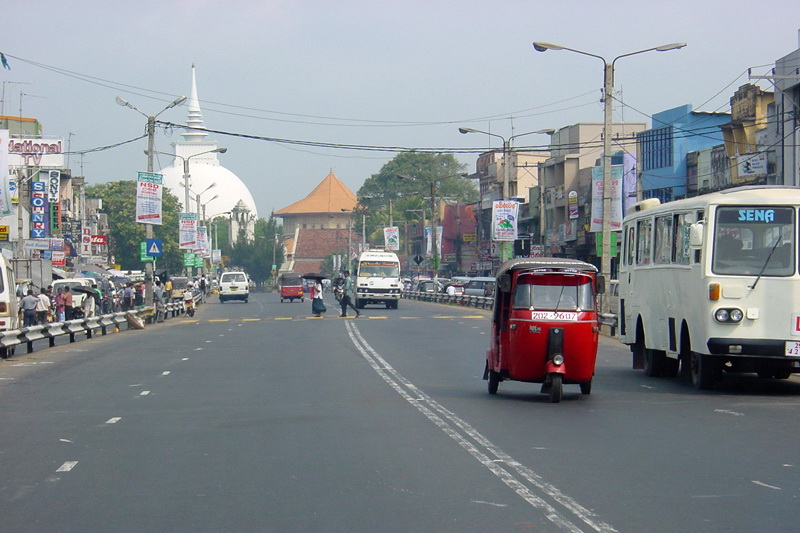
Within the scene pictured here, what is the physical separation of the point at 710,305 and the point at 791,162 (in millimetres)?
27249

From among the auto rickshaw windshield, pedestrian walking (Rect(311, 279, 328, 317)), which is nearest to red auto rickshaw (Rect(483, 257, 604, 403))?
the auto rickshaw windshield

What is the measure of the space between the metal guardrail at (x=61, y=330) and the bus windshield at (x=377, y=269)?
1558 centimetres

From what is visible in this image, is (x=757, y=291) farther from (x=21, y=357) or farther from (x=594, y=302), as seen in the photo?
(x=21, y=357)

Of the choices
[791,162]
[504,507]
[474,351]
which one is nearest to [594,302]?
[504,507]

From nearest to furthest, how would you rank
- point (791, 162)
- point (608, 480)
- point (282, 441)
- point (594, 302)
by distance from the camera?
point (608, 480) → point (282, 441) → point (594, 302) → point (791, 162)

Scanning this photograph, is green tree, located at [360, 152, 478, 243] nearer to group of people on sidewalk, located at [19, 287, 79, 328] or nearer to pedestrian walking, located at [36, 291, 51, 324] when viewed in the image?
group of people on sidewalk, located at [19, 287, 79, 328]

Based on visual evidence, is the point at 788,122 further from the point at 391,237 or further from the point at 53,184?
the point at 53,184

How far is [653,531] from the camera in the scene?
23.7 feet

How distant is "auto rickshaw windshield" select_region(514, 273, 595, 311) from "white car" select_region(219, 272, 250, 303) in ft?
200

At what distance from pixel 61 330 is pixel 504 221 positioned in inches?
1073

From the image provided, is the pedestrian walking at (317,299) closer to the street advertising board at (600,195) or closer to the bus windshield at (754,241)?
the street advertising board at (600,195)

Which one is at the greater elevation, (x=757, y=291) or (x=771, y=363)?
(x=757, y=291)

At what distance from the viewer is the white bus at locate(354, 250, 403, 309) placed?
5666cm

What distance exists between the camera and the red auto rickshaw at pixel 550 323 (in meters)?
14.8
